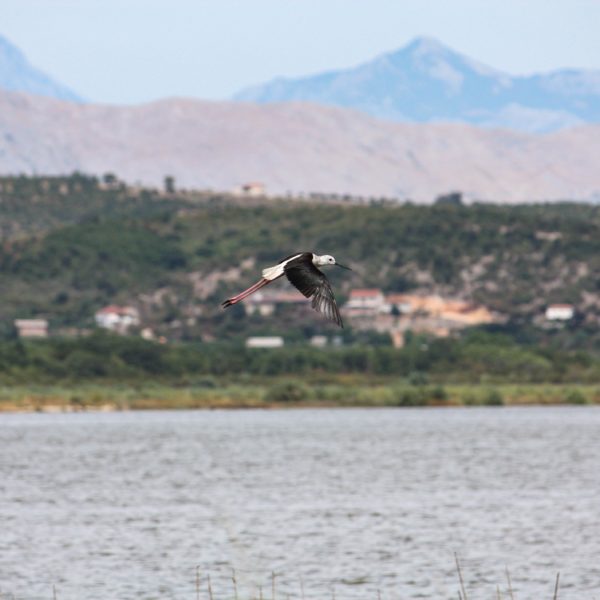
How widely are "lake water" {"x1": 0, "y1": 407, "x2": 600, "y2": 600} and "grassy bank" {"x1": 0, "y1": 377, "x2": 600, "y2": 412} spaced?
37.4 ft

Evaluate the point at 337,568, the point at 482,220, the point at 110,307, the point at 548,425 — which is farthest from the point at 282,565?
the point at 482,220

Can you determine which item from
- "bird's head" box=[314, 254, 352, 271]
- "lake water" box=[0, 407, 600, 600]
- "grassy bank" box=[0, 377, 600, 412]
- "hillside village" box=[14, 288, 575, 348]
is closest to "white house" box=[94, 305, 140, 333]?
"hillside village" box=[14, 288, 575, 348]

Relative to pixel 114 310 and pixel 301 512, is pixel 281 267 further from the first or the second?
pixel 114 310

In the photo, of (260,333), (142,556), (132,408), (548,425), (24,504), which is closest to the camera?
(142,556)

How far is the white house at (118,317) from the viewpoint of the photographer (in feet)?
506

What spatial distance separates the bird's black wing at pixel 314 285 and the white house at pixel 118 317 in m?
131

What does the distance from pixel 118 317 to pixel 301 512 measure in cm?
11434

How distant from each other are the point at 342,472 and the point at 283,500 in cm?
1068

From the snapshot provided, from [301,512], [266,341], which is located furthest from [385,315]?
[301,512]

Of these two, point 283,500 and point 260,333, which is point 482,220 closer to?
point 260,333

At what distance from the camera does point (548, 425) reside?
86688 mm

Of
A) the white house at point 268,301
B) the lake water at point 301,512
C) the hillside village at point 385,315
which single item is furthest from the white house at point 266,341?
the lake water at point 301,512

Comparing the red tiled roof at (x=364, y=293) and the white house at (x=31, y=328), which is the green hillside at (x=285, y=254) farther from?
the white house at (x=31, y=328)

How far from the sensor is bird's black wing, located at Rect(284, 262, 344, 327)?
20.0 m
